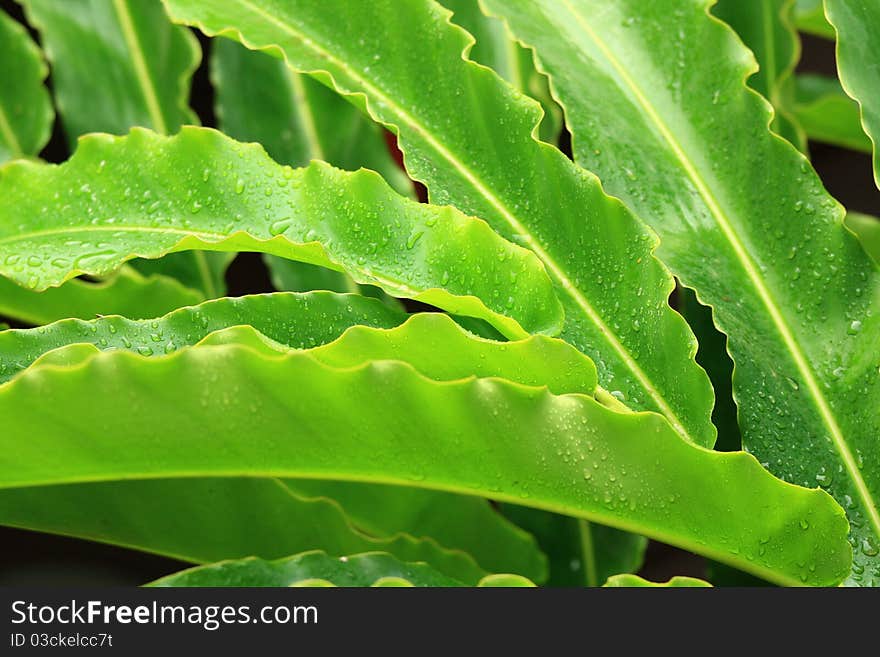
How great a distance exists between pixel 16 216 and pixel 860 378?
0.49 metres

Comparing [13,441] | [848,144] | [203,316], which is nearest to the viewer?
[13,441]

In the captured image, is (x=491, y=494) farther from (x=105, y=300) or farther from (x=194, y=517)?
(x=105, y=300)

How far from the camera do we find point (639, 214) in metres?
0.60

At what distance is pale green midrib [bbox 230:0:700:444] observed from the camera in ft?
1.77

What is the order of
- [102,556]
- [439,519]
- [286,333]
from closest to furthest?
[286,333] → [439,519] → [102,556]

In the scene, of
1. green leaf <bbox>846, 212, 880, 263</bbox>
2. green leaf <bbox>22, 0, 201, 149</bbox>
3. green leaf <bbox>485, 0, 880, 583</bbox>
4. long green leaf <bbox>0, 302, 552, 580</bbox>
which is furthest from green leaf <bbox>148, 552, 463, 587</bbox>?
green leaf <bbox>846, 212, 880, 263</bbox>

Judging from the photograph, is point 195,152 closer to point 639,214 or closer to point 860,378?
point 639,214

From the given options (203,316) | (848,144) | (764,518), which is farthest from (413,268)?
(848,144)

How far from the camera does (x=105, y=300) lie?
705 millimetres

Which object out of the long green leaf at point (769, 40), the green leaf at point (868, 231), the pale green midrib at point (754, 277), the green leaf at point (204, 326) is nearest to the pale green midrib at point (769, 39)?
the long green leaf at point (769, 40)

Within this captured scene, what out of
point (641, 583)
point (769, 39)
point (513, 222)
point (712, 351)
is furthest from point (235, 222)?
point (769, 39)

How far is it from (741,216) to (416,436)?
0.95 feet

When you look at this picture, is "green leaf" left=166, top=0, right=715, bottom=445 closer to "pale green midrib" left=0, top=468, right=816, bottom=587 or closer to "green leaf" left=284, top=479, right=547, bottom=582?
"pale green midrib" left=0, top=468, right=816, bottom=587

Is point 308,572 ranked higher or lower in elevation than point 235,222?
lower
